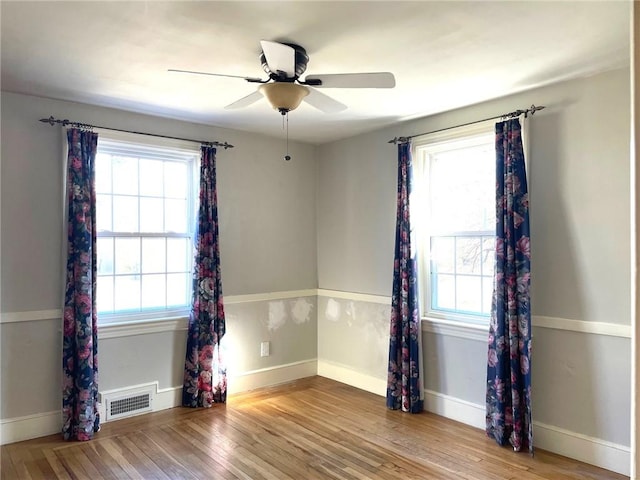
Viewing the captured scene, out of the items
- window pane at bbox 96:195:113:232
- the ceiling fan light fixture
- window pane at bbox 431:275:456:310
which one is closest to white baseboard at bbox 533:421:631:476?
window pane at bbox 431:275:456:310

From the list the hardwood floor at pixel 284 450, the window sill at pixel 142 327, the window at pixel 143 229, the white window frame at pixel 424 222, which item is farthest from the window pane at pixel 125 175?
the white window frame at pixel 424 222

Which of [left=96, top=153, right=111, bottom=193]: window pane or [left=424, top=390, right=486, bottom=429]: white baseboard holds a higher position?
[left=96, top=153, right=111, bottom=193]: window pane

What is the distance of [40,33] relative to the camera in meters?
2.46

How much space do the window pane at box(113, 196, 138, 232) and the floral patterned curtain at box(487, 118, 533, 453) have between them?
3.02 metres

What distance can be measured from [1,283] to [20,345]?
0.48 metres

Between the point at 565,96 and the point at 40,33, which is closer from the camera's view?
the point at 40,33

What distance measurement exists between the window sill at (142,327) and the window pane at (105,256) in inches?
17.9

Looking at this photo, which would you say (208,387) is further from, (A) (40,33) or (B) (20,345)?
(A) (40,33)

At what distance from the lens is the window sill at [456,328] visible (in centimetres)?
373

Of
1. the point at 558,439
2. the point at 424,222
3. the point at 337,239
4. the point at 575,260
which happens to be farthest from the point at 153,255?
the point at 558,439

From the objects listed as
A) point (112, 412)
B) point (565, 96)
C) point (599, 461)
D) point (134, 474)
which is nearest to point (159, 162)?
point (112, 412)

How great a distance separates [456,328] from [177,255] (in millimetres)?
2592

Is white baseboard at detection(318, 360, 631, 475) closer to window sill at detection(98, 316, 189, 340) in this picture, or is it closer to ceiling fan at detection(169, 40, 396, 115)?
window sill at detection(98, 316, 189, 340)

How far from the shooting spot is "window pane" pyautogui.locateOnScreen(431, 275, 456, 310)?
407cm
